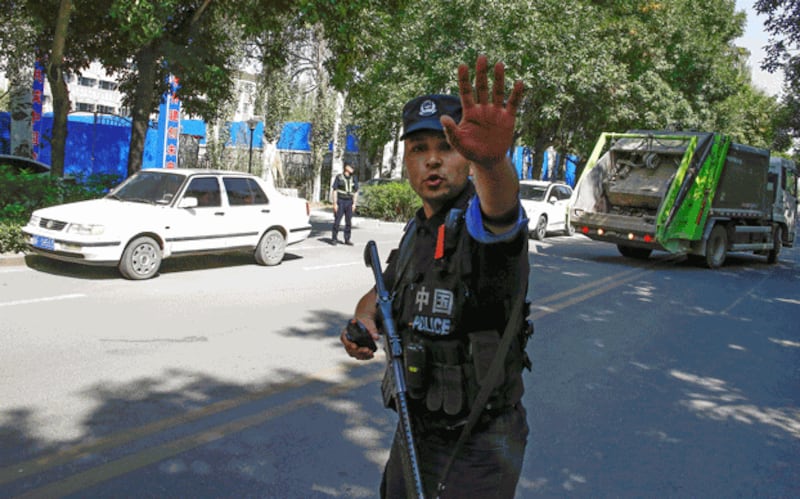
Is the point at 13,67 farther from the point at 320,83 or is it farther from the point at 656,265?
the point at 656,265

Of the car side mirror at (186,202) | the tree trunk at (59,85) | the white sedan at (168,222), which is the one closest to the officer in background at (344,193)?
the white sedan at (168,222)

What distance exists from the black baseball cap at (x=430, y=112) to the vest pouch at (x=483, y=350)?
24.5 inches

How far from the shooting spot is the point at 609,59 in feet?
80.9

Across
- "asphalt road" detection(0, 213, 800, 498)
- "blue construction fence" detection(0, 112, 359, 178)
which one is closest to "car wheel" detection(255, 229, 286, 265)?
"asphalt road" detection(0, 213, 800, 498)

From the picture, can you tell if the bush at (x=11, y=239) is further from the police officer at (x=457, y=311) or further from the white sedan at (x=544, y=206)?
the white sedan at (x=544, y=206)

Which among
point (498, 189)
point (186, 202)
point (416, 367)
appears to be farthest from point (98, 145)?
point (498, 189)

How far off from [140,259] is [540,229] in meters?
12.7

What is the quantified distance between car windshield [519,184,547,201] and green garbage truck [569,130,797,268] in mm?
4336

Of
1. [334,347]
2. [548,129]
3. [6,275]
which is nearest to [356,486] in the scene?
[334,347]

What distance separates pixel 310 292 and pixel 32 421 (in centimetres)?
515

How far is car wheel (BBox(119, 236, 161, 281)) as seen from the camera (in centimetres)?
935

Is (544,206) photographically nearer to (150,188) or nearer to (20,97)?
(150,188)

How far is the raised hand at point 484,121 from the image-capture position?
1605 millimetres

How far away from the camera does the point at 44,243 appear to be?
9.23 meters
